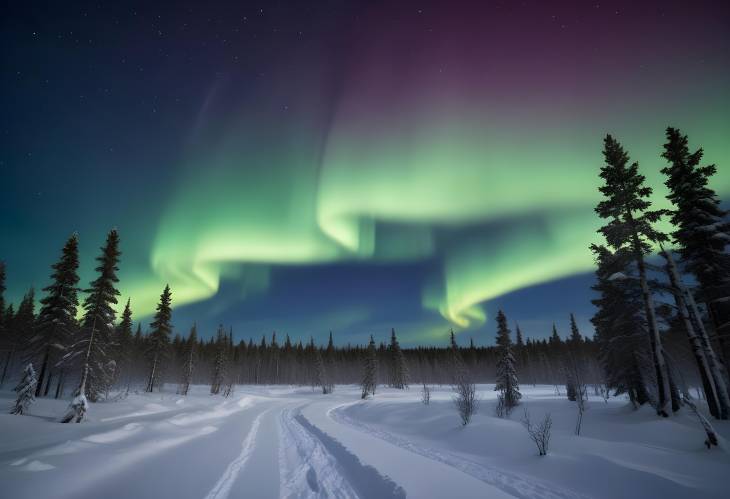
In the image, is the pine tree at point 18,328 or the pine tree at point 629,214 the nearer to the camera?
the pine tree at point 629,214

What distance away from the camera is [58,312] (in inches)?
1339

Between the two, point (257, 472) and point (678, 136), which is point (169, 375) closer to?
point (257, 472)

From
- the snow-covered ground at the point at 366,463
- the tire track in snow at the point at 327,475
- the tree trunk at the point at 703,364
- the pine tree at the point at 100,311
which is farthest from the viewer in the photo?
the pine tree at the point at 100,311

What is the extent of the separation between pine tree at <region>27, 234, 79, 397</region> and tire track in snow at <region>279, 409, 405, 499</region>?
32602 mm

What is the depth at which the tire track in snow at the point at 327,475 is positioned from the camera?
28.1 feet

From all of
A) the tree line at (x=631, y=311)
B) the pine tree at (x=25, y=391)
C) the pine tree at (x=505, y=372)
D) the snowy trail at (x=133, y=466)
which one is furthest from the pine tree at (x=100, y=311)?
the pine tree at (x=505, y=372)

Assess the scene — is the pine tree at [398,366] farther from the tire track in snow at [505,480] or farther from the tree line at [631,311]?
the tire track in snow at [505,480]

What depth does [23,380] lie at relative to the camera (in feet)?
71.0

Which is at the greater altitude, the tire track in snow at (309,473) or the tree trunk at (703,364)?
the tree trunk at (703,364)

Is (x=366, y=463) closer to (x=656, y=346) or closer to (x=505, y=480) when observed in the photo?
(x=505, y=480)

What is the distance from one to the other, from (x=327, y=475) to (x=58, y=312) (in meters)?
38.1

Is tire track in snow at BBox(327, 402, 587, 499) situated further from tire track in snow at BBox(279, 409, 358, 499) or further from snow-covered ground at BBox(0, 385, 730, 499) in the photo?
tire track in snow at BBox(279, 409, 358, 499)

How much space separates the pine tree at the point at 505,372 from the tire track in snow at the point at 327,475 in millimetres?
20812

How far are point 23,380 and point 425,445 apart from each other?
25.4m
